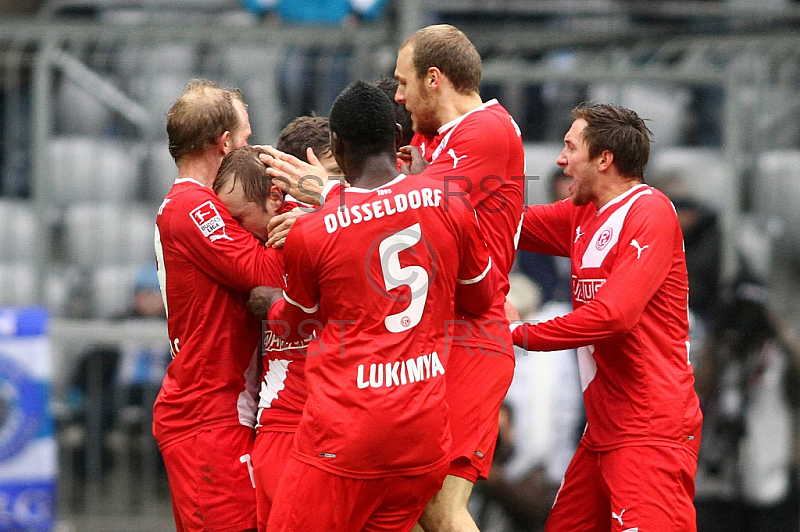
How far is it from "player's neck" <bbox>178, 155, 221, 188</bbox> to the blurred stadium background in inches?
124

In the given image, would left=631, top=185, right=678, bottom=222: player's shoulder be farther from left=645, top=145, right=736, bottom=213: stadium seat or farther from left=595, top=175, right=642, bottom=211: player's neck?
left=645, top=145, right=736, bottom=213: stadium seat

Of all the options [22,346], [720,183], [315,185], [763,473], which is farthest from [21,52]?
[763,473]

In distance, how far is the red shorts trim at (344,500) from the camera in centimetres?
421

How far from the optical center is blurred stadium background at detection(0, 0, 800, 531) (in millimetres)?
8180

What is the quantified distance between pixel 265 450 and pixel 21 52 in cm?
494

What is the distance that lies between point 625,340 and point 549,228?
0.78 metres

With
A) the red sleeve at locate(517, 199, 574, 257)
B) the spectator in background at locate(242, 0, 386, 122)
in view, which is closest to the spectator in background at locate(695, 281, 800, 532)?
the red sleeve at locate(517, 199, 574, 257)

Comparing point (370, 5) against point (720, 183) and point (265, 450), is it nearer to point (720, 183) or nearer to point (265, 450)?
point (720, 183)

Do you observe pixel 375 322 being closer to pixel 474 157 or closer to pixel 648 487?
pixel 474 157

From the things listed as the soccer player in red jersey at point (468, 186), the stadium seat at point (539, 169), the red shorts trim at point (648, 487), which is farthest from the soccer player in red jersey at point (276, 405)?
the stadium seat at point (539, 169)

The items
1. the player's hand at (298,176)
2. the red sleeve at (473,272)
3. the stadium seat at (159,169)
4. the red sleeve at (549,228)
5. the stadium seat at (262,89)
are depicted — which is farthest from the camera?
the stadium seat at (159,169)

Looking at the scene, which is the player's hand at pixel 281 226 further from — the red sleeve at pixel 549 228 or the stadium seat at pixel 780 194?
the stadium seat at pixel 780 194

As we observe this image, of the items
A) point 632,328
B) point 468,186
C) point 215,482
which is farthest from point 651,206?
point 215,482

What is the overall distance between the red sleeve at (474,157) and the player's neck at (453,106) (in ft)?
0.30
